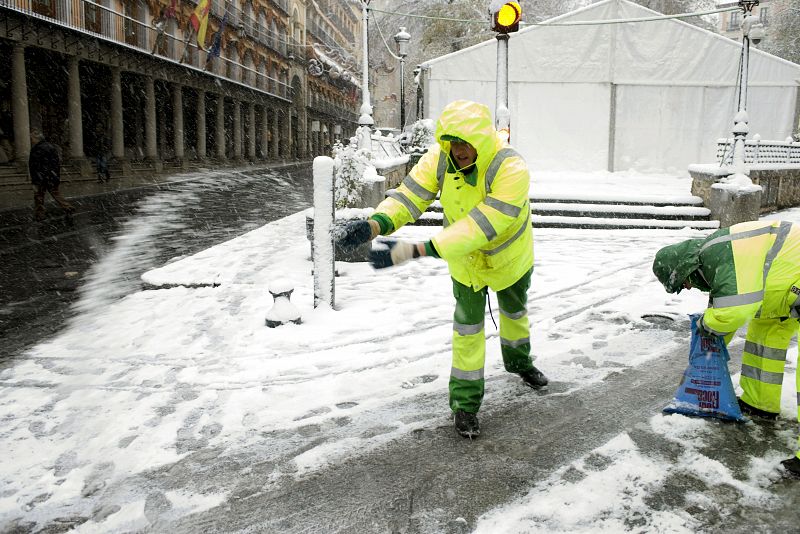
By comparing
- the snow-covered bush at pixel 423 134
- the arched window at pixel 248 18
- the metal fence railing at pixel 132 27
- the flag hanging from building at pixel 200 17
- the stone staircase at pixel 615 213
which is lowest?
the stone staircase at pixel 615 213

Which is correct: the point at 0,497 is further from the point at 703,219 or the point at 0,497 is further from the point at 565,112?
the point at 565,112

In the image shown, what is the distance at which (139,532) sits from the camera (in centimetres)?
271

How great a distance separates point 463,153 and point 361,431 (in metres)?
1.64

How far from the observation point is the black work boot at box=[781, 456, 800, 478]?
121 inches

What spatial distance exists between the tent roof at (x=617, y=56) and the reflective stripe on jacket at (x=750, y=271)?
550 inches

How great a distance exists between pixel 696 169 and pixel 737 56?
18.9 ft

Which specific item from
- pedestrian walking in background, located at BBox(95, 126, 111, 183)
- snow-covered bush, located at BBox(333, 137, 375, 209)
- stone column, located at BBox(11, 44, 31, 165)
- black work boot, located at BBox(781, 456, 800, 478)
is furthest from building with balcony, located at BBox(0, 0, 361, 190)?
black work boot, located at BBox(781, 456, 800, 478)

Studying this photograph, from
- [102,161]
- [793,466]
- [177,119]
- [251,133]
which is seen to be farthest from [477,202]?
[251,133]

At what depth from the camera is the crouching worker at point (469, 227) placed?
3.19 meters

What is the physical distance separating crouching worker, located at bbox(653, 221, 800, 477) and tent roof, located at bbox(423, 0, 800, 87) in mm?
13855

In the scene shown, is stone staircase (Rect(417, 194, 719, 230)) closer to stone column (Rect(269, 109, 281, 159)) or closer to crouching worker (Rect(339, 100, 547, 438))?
crouching worker (Rect(339, 100, 547, 438))

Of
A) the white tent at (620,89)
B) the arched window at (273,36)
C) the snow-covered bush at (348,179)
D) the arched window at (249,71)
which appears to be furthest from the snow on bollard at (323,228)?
the arched window at (273,36)

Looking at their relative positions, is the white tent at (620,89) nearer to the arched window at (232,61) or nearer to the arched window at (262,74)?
the arched window at (232,61)

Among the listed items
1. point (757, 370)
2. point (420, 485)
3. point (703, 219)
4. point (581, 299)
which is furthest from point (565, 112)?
point (420, 485)
